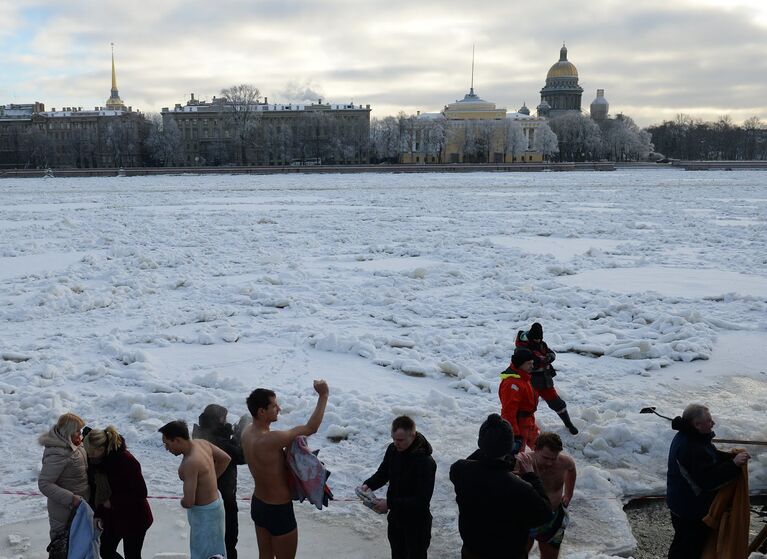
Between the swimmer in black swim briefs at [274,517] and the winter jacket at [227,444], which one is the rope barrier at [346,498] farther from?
the swimmer in black swim briefs at [274,517]

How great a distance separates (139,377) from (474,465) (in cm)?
656

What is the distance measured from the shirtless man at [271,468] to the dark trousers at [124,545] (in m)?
0.80

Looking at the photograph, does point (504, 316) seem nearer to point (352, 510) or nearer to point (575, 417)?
point (575, 417)

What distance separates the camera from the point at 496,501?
12.6ft

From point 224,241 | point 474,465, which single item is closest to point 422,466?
point 474,465

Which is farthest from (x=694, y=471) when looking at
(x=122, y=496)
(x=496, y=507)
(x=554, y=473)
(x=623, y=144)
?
(x=623, y=144)

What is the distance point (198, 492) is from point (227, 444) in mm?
765

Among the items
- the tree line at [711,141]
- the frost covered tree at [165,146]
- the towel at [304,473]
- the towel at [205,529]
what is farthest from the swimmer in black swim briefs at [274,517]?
the tree line at [711,141]

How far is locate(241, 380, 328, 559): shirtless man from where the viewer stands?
439cm

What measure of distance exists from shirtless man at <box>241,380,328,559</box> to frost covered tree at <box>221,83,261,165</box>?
98.1 m

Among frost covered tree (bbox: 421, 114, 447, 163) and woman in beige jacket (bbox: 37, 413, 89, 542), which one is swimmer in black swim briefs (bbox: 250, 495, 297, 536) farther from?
frost covered tree (bbox: 421, 114, 447, 163)

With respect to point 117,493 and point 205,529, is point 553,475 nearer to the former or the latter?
point 205,529

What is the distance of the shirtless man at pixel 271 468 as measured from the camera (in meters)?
4.39

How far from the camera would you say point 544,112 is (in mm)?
148000
